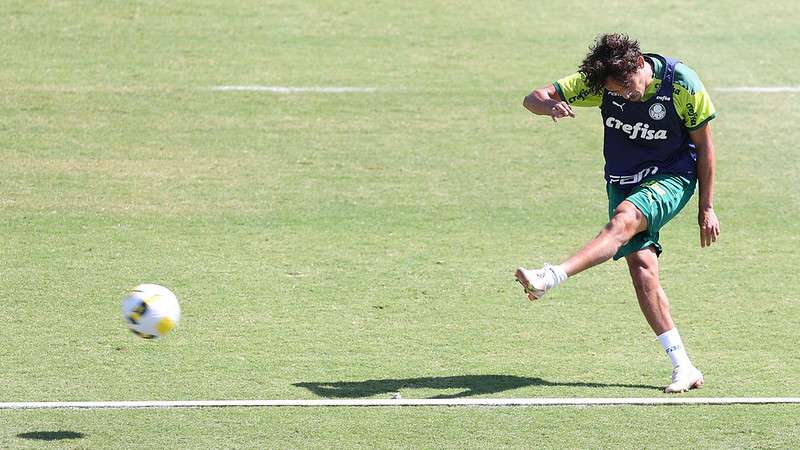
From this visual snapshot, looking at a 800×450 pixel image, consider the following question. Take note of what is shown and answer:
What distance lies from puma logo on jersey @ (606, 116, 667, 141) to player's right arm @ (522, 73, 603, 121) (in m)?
0.22

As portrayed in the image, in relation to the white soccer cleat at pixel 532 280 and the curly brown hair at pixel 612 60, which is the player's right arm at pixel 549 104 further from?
the white soccer cleat at pixel 532 280

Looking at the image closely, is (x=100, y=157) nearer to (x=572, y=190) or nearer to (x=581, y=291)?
(x=572, y=190)

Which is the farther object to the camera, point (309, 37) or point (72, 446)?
point (309, 37)

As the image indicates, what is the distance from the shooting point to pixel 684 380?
316 inches

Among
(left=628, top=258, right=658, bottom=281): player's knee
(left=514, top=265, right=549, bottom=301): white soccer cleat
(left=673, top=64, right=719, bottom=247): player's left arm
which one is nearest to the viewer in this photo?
(left=514, top=265, right=549, bottom=301): white soccer cleat

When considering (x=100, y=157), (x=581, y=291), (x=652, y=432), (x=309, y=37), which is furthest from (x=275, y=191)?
(x=652, y=432)

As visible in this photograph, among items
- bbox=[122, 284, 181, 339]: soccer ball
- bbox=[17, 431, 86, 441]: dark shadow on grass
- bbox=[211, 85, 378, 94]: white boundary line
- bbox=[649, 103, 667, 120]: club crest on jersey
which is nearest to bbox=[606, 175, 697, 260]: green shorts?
bbox=[649, 103, 667, 120]: club crest on jersey

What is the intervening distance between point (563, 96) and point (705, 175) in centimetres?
105

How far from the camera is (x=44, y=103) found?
50.3ft

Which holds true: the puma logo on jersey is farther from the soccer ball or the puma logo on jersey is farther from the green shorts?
the soccer ball

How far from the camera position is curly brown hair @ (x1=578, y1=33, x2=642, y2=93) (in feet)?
25.9

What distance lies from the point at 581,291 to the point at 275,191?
3.87 meters

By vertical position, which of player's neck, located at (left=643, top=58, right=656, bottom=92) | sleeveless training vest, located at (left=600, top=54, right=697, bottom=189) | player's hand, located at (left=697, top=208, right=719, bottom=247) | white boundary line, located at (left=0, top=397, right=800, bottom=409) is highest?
player's neck, located at (left=643, top=58, right=656, bottom=92)

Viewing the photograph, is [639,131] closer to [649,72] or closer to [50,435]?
[649,72]
